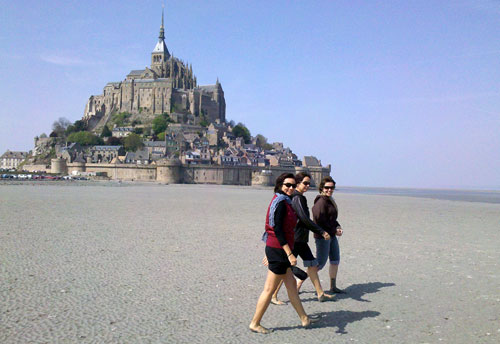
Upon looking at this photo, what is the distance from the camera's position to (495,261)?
10766 millimetres

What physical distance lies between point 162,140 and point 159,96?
19792 millimetres

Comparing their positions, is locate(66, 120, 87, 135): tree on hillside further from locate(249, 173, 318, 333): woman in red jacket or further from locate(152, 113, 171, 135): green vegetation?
locate(249, 173, 318, 333): woman in red jacket

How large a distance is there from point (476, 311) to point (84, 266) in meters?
6.69

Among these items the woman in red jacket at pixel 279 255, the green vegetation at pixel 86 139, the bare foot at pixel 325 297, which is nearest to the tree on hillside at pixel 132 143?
the green vegetation at pixel 86 139

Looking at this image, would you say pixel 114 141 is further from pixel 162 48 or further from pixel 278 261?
pixel 278 261

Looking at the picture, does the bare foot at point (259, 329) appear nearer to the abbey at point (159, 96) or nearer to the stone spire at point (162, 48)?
the abbey at point (159, 96)

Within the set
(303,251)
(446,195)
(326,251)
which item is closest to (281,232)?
(303,251)

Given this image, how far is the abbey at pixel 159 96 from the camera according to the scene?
116562 mm

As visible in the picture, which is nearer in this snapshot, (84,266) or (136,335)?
(136,335)

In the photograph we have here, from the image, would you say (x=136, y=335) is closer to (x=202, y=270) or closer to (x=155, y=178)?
(x=202, y=270)

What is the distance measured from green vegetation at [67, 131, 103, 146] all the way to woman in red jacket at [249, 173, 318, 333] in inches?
3956

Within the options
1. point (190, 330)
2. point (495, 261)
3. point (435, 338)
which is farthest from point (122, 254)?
point (495, 261)

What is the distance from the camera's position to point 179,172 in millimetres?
78125

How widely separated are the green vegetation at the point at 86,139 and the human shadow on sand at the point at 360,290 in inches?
3896
